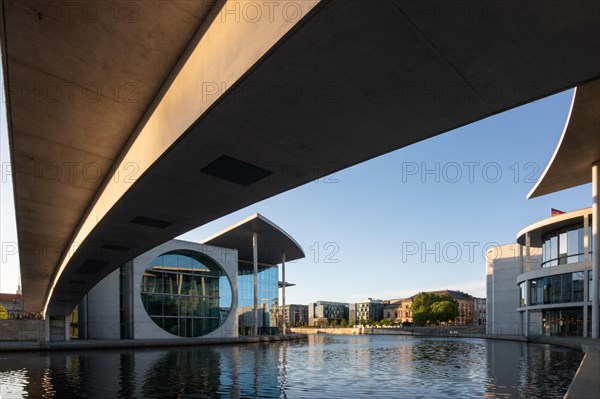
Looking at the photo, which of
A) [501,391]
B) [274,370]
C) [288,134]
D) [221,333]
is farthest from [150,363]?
[221,333]

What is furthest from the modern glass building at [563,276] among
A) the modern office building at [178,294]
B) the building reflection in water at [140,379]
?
the building reflection in water at [140,379]

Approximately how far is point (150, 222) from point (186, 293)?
124 feet

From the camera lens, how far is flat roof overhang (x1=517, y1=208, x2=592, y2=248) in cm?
4331

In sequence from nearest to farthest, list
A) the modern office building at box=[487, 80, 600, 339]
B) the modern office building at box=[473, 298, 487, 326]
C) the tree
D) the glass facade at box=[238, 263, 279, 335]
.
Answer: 1. the modern office building at box=[487, 80, 600, 339]
2. the glass facade at box=[238, 263, 279, 335]
3. the tree
4. the modern office building at box=[473, 298, 487, 326]

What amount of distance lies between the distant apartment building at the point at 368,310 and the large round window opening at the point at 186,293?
446ft

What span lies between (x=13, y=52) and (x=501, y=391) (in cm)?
1398

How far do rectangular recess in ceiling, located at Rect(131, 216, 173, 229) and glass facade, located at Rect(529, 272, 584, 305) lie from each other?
4005 cm

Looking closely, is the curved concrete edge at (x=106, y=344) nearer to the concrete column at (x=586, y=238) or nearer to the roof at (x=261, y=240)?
the roof at (x=261, y=240)

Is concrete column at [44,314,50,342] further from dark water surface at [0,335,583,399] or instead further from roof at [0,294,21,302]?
roof at [0,294,21,302]

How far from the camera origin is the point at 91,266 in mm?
22703

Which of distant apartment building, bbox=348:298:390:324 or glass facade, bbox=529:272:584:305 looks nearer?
glass facade, bbox=529:272:584:305

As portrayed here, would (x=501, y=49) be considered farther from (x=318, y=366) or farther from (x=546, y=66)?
(x=318, y=366)

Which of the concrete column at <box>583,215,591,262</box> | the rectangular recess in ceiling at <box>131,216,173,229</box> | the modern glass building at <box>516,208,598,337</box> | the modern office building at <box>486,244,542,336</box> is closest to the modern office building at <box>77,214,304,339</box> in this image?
the modern glass building at <box>516,208,598,337</box>

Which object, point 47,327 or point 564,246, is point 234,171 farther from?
point 564,246
